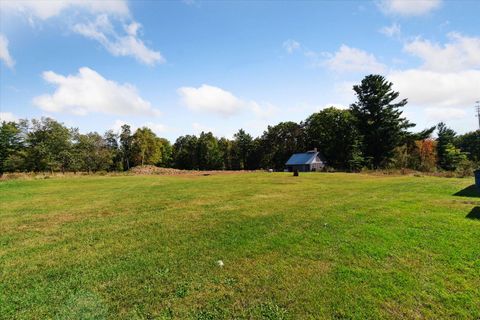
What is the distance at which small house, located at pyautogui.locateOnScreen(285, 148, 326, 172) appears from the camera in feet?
189

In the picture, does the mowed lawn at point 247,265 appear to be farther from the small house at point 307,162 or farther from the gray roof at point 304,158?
the gray roof at point 304,158

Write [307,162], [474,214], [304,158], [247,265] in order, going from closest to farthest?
[247,265], [474,214], [307,162], [304,158]

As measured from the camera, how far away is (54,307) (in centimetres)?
451

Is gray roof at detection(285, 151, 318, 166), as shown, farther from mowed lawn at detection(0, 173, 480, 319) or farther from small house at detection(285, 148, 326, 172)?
mowed lawn at detection(0, 173, 480, 319)

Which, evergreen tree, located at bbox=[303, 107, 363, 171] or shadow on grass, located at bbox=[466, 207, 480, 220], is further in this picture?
evergreen tree, located at bbox=[303, 107, 363, 171]

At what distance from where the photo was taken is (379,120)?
49.8 metres

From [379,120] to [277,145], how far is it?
3009cm

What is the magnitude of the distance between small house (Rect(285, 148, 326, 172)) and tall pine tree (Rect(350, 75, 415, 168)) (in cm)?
1043

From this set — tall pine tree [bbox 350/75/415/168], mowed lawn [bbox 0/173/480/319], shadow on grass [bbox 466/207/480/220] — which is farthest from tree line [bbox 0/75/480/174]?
mowed lawn [bbox 0/173/480/319]

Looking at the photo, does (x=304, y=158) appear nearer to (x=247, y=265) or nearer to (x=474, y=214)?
(x=474, y=214)

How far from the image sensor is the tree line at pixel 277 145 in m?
49.1

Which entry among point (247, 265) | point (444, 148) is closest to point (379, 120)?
point (444, 148)

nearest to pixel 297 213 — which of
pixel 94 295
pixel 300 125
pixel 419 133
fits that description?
pixel 94 295

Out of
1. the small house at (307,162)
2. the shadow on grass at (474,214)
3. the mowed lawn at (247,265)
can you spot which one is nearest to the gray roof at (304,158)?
the small house at (307,162)
